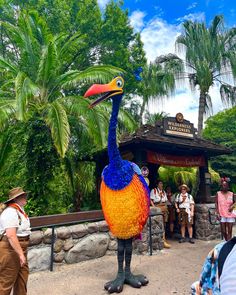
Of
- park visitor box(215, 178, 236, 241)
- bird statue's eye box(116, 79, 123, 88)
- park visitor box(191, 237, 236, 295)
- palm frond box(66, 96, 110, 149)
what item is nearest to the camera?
park visitor box(191, 237, 236, 295)

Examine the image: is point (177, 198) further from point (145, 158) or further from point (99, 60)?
point (99, 60)

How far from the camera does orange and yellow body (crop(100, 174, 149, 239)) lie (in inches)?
185

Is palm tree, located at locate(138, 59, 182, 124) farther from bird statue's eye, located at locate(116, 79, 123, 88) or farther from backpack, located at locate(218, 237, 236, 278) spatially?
backpack, located at locate(218, 237, 236, 278)

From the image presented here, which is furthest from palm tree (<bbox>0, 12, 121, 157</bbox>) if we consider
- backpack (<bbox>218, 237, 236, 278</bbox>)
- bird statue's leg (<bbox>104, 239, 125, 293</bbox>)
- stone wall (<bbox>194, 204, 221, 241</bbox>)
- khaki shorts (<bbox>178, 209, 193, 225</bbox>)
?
backpack (<bbox>218, 237, 236, 278</bbox>)

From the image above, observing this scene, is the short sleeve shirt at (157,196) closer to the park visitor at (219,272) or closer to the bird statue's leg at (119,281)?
the bird statue's leg at (119,281)

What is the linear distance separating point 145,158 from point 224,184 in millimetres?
2127

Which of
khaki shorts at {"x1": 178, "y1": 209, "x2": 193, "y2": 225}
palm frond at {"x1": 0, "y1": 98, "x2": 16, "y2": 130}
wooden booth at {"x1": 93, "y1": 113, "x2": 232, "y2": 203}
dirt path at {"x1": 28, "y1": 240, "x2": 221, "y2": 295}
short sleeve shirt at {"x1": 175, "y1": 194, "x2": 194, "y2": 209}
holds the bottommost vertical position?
dirt path at {"x1": 28, "y1": 240, "x2": 221, "y2": 295}

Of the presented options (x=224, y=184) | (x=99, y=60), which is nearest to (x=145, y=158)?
(x=224, y=184)

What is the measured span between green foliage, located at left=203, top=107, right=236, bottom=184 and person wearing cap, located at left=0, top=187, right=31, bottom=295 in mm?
15867

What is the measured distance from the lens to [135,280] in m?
4.71

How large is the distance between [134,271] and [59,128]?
3590mm

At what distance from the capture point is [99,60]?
62.0ft

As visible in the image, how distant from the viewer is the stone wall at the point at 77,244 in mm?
5555

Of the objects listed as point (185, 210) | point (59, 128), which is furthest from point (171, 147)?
point (59, 128)
